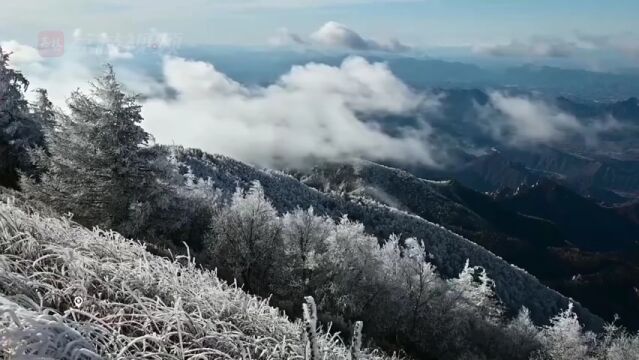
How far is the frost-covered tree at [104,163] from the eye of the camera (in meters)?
26.8

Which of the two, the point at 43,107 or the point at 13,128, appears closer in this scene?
the point at 13,128

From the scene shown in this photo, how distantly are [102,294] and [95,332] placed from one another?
84 centimetres

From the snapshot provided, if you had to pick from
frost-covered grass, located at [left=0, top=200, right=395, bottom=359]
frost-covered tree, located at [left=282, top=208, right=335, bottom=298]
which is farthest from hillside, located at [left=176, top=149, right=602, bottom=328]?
frost-covered grass, located at [left=0, top=200, right=395, bottom=359]

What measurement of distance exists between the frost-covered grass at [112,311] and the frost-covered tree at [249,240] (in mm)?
30191

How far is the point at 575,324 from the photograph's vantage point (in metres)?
62.4

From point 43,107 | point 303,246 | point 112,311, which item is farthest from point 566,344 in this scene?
point 112,311

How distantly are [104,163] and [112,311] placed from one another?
25146 mm

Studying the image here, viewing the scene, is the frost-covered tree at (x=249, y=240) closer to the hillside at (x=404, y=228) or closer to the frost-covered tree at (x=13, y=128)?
the frost-covered tree at (x=13, y=128)

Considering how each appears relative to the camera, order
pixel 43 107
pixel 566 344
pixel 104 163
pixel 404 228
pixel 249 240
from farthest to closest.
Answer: pixel 404 228, pixel 566 344, pixel 43 107, pixel 249 240, pixel 104 163

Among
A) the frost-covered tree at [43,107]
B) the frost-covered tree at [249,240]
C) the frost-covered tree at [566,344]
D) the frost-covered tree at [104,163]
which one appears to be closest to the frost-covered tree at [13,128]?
the frost-covered tree at [43,107]

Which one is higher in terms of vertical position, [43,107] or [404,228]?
[43,107]

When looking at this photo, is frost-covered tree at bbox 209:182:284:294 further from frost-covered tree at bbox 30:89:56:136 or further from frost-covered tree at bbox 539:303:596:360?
frost-covered tree at bbox 539:303:596:360

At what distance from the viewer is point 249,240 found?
37.9 meters

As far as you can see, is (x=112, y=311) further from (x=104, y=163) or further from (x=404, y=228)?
(x=404, y=228)
